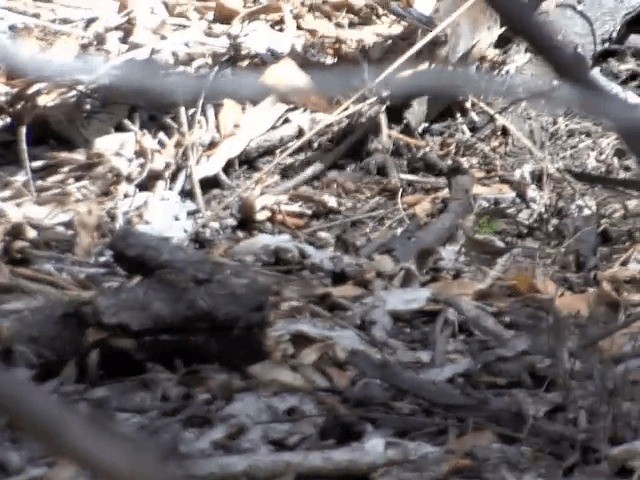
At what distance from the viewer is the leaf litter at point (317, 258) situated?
66.4 inches

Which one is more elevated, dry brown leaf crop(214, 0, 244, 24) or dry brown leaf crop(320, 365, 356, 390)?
dry brown leaf crop(214, 0, 244, 24)

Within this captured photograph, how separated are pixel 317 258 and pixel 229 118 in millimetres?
716

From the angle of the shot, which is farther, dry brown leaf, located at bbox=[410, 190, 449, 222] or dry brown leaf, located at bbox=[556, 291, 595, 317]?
dry brown leaf, located at bbox=[410, 190, 449, 222]

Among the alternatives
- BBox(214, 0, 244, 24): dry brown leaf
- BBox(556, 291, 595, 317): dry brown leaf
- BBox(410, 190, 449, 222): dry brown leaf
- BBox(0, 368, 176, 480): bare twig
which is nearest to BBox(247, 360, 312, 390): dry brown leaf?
BBox(556, 291, 595, 317): dry brown leaf

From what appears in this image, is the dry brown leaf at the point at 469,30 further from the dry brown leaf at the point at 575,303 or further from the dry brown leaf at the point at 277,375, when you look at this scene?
the dry brown leaf at the point at 277,375

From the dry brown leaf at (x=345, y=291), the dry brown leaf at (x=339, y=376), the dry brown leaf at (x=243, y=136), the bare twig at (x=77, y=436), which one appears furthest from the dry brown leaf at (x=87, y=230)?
the bare twig at (x=77, y=436)

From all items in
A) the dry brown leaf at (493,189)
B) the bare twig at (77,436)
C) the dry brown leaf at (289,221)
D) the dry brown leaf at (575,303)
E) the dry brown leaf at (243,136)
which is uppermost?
the dry brown leaf at (243,136)

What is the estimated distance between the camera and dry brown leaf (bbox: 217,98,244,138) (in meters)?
2.89

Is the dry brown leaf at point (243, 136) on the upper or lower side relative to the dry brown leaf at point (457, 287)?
upper

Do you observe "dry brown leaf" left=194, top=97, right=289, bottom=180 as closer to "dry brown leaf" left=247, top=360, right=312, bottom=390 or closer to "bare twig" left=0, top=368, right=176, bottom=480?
"dry brown leaf" left=247, top=360, right=312, bottom=390

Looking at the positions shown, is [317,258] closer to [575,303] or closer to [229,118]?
[575,303]

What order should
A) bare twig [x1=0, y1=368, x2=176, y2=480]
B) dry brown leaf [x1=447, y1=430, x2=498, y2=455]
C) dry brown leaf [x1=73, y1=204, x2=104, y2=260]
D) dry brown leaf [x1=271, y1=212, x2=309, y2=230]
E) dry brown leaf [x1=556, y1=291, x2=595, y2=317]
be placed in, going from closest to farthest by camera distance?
1. bare twig [x1=0, y1=368, x2=176, y2=480]
2. dry brown leaf [x1=447, y1=430, x2=498, y2=455]
3. dry brown leaf [x1=556, y1=291, x2=595, y2=317]
4. dry brown leaf [x1=73, y1=204, x2=104, y2=260]
5. dry brown leaf [x1=271, y1=212, x2=309, y2=230]

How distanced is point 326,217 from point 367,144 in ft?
1.27

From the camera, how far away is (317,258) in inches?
91.4
